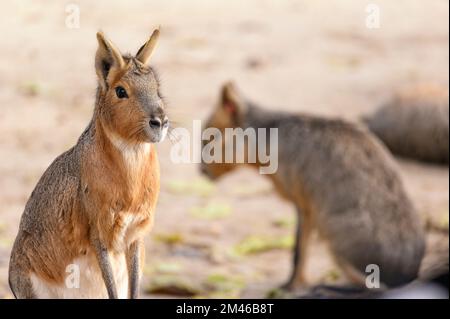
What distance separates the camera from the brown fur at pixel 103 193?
3715mm

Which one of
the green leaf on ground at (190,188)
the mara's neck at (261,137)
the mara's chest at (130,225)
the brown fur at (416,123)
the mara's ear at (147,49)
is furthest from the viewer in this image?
the brown fur at (416,123)

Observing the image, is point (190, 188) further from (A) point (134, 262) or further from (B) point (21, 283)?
(A) point (134, 262)

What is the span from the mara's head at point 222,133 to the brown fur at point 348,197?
0.22m

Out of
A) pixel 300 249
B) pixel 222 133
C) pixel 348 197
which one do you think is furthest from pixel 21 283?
pixel 222 133

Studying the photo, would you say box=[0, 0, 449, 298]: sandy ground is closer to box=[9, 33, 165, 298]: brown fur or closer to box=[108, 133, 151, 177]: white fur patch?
box=[9, 33, 165, 298]: brown fur

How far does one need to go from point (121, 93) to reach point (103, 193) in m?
0.42

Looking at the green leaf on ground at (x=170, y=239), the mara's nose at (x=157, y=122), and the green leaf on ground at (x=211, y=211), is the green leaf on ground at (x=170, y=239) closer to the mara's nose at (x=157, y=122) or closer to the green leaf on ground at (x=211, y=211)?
the green leaf on ground at (x=211, y=211)

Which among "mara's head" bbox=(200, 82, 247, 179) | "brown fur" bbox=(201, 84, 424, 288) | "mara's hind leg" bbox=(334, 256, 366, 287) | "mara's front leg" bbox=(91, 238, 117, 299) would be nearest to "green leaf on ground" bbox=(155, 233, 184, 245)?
"mara's head" bbox=(200, 82, 247, 179)

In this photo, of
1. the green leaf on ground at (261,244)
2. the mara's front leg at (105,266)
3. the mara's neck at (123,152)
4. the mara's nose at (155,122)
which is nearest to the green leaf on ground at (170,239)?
the green leaf on ground at (261,244)

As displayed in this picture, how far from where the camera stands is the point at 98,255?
13.2 ft

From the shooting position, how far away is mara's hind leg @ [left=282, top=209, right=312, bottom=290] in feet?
33.2

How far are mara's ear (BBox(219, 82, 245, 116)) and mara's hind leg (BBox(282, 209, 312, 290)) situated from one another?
1.25 meters

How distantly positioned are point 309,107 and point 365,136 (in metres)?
5.05

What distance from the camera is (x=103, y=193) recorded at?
393cm
